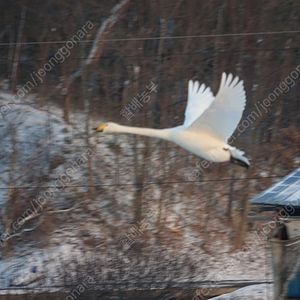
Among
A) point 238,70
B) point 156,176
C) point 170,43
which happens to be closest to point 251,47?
point 238,70

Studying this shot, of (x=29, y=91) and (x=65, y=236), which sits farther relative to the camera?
(x=29, y=91)

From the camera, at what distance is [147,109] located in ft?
49.0

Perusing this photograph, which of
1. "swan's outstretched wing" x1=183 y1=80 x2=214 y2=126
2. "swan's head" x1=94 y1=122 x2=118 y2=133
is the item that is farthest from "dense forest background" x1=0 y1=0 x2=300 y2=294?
"swan's head" x1=94 y1=122 x2=118 y2=133

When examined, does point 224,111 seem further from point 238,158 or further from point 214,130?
point 238,158

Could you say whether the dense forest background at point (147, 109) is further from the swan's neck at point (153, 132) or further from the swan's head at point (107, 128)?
the swan's neck at point (153, 132)

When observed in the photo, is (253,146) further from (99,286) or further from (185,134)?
(185,134)

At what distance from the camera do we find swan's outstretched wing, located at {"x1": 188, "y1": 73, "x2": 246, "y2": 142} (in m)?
6.31

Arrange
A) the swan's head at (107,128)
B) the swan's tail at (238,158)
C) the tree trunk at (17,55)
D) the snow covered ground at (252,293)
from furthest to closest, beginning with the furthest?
the tree trunk at (17,55) < the snow covered ground at (252,293) < the swan's head at (107,128) < the swan's tail at (238,158)

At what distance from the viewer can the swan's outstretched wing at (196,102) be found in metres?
7.32

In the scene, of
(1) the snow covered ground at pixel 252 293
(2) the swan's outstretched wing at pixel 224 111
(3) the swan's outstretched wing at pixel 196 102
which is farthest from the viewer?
(1) the snow covered ground at pixel 252 293

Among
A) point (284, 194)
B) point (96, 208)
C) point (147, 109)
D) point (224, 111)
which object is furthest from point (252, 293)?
point (224, 111)

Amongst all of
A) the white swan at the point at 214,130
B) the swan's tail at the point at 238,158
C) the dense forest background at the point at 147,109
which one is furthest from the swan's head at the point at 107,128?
the dense forest background at the point at 147,109

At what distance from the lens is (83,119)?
Result: 1556 cm

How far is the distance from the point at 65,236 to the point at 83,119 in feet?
8.82
